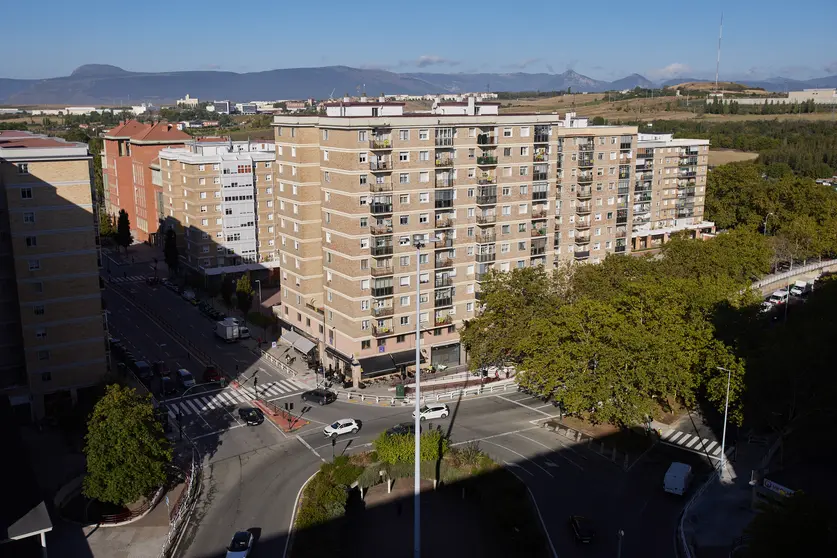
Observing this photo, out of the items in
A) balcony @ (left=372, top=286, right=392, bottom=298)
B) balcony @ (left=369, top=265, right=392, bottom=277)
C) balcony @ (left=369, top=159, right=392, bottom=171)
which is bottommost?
balcony @ (left=372, top=286, right=392, bottom=298)

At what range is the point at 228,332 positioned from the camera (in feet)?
222

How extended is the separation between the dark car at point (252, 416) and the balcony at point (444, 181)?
2207 cm

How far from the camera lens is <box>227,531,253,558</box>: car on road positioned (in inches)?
1307

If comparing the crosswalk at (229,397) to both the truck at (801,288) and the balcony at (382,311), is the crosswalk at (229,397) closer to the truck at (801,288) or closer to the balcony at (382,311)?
the balcony at (382,311)

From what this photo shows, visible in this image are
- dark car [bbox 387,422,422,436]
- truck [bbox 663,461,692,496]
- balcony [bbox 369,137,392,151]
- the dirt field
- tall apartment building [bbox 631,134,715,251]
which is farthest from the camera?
the dirt field

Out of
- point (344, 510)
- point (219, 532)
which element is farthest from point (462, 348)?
point (219, 532)

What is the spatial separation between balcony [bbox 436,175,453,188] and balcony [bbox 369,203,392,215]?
15.9 ft

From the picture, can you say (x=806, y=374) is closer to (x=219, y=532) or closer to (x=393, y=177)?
(x=393, y=177)

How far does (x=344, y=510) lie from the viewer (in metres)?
37.5

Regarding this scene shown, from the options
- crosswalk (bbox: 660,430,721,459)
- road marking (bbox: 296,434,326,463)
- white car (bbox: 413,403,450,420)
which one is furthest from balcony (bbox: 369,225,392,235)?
crosswalk (bbox: 660,430,721,459)

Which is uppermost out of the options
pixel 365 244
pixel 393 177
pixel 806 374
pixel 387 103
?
pixel 387 103

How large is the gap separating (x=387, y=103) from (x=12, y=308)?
30.7 m

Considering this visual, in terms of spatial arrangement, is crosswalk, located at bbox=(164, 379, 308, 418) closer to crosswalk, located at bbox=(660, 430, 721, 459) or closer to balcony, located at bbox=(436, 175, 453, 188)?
balcony, located at bbox=(436, 175, 453, 188)

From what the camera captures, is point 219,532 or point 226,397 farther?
point 226,397
